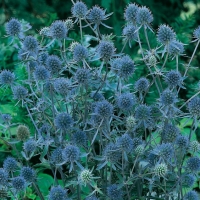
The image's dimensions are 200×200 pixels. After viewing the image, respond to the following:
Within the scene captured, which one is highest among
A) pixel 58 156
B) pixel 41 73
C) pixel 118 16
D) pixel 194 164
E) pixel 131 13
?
pixel 118 16

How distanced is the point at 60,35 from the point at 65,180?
381mm

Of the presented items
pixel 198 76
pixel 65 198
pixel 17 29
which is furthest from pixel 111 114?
pixel 198 76

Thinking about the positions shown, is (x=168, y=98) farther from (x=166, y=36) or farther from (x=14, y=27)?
(x=14, y=27)

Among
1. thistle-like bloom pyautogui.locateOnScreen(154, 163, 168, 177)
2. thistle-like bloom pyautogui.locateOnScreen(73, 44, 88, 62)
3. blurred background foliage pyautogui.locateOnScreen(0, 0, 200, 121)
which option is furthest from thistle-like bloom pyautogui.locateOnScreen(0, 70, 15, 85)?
blurred background foliage pyautogui.locateOnScreen(0, 0, 200, 121)

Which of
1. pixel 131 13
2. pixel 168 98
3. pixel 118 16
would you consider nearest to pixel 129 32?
pixel 131 13

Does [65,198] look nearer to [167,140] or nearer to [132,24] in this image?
[167,140]

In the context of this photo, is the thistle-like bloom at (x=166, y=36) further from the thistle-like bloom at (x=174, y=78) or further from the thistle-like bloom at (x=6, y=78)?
the thistle-like bloom at (x=6, y=78)

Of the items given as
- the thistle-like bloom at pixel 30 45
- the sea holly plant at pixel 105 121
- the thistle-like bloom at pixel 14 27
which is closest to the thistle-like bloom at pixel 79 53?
A: the sea holly plant at pixel 105 121

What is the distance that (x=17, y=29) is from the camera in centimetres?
135

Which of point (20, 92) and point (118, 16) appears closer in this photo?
point (20, 92)

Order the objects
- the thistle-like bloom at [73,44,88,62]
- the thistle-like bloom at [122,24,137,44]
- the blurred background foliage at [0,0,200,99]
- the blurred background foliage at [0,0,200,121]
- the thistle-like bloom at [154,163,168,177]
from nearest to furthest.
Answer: the thistle-like bloom at [154,163,168,177], the thistle-like bloom at [73,44,88,62], the thistle-like bloom at [122,24,137,44], the blurred background foliage at [0,0,200,121], the blurred background foliage at [0,0,200,99]

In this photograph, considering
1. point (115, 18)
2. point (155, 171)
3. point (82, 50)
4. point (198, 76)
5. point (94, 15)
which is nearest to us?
point (155, 171)

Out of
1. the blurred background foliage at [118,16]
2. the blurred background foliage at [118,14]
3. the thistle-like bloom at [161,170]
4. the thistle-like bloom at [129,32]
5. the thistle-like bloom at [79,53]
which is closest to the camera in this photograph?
the thistle-like bloom at [161,170]

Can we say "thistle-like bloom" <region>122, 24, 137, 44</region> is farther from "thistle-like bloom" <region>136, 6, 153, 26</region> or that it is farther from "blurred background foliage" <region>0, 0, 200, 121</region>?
"blurred background foliage" <region>0, 0, 200, 121</region>
